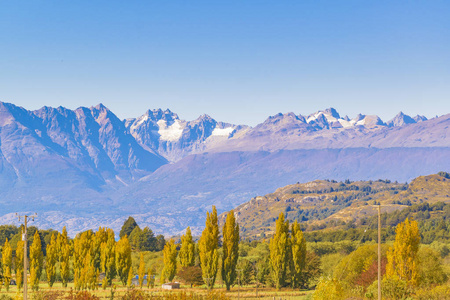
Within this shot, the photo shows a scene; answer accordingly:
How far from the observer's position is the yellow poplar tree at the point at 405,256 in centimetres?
8181

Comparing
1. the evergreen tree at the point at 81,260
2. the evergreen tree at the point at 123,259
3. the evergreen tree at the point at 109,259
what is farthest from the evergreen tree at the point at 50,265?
the evergreen tree at the point at 123,259

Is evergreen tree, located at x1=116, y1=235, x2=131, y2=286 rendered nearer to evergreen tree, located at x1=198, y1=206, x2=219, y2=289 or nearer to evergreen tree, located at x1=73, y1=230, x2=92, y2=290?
evergreen tree, located at x1=73, y1=230, x2=92, y2=290

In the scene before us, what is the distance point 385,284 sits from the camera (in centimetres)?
7412

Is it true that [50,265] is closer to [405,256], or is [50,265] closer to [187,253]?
[187,253]

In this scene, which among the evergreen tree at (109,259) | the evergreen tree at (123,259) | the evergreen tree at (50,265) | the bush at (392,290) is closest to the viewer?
the bush at (392,290)

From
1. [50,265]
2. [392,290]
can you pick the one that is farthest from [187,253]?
→ [392,290]

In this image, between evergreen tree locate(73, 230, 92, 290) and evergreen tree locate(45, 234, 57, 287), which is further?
evergreen tree locate(45, 234, 57, 287)

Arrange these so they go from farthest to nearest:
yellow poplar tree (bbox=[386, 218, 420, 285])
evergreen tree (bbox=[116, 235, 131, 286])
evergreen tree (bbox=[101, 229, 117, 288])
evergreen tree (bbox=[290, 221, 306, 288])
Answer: evergreen tree (bbox=[101, 229, 117, 288]), evergreen tree (bbox=[116, 235, 131, 286]), evergreen tree (bbox=[290, 221, 306, 288]), yellow poplar tree (bbox=[386, 218, 420, 285])

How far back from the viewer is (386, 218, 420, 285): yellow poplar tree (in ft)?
268

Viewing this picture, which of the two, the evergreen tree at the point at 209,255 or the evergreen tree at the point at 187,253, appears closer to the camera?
the evergreen tree at the point at 209,255

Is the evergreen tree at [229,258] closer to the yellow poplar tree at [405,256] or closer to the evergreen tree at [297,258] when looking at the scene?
the evergreen tree at [297,258]

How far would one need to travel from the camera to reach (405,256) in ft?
270

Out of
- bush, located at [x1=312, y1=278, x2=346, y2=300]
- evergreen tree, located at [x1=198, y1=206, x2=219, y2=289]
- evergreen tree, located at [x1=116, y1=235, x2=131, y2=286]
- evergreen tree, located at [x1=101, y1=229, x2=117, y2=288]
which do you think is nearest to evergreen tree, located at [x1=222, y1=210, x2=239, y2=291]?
evergreen tree, located at [x1=198, y1=206, x2=219, y2=289]

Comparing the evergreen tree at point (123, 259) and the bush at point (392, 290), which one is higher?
the evergreen tree at point (123, 259)
